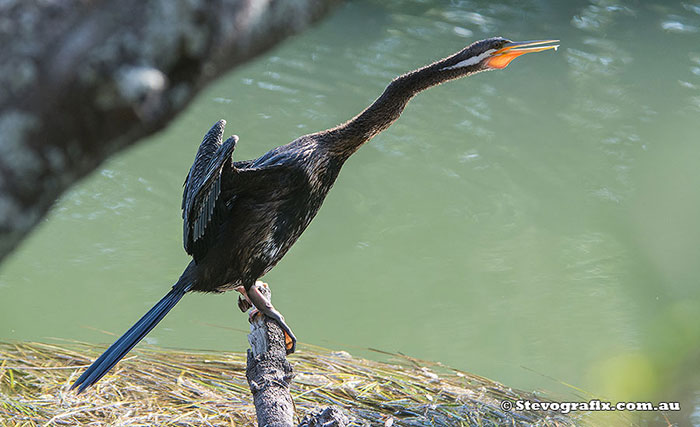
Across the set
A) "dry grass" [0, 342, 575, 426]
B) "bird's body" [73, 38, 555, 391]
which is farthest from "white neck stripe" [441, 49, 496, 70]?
"dry grass" [0, 342, 575, 426]

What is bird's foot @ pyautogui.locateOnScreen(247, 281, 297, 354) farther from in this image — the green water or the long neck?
the green water

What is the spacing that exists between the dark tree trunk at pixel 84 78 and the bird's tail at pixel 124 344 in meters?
1.41

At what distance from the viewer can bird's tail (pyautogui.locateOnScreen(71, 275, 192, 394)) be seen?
1801 mm

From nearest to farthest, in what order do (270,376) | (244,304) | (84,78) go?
(84,78), (270,376), (244,304)

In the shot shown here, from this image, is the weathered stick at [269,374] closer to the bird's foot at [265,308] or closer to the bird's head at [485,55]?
the bird's foot at [265,308]

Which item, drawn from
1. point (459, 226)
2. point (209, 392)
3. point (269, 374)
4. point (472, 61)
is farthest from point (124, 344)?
point (459, 226)

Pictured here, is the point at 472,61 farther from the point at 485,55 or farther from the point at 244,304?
the point at 244,304

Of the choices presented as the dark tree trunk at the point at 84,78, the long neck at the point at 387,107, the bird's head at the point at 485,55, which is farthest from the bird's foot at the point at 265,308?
the dark tree trunk at the point at 84,78

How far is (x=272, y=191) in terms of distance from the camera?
2012mm

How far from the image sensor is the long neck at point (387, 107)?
2012 millimetres

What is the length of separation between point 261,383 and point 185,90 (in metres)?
1.50

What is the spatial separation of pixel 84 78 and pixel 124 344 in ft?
4.97

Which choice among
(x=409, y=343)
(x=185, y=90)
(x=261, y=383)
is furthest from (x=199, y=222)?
(x=409, y=343)

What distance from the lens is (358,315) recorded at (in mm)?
4430
